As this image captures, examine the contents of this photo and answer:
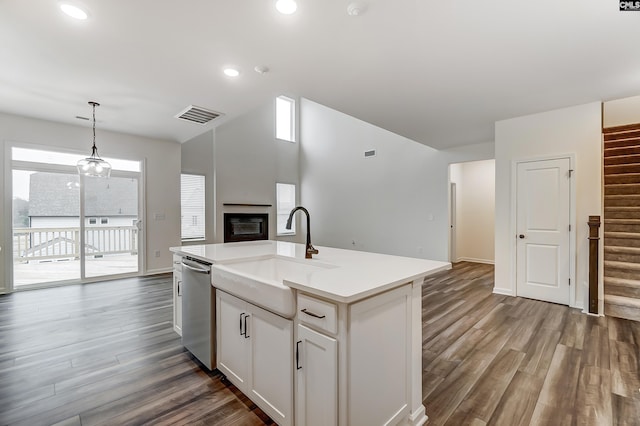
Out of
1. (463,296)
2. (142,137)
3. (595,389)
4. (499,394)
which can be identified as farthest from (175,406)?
(142,137)

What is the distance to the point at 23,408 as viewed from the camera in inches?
69.6

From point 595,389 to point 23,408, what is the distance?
3.71 metres

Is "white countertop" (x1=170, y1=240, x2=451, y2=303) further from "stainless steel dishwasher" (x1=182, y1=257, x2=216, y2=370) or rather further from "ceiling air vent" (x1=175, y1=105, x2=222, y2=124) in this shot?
"ceiling air vent" (x1=175, y1=105, x2=222, y2=124)

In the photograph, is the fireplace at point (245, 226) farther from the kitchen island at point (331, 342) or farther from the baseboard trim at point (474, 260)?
the kitchen island at point (331, 342)

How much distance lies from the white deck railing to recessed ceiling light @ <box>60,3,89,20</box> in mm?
3986

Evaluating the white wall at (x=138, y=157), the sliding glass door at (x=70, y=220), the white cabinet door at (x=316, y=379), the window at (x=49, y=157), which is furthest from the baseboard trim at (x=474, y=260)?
the window at (x=49, y=157)

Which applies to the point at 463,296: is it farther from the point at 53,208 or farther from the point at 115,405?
the point at 53,208

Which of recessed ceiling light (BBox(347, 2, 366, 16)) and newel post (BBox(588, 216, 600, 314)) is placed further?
newel post (BBox(588, 216, 600, 314))

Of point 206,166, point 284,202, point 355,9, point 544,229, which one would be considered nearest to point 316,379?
point 355,9

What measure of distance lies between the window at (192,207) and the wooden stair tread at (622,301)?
7.01 meters

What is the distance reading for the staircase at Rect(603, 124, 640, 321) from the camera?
3395mm

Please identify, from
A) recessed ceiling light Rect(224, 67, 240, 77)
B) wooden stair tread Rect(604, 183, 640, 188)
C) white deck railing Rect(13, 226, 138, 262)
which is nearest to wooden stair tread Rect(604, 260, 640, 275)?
wooden stair tread Rect(604, 183, 640, 188)

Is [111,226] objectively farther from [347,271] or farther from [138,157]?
[347,271]

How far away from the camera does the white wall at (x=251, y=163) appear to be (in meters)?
6.78
